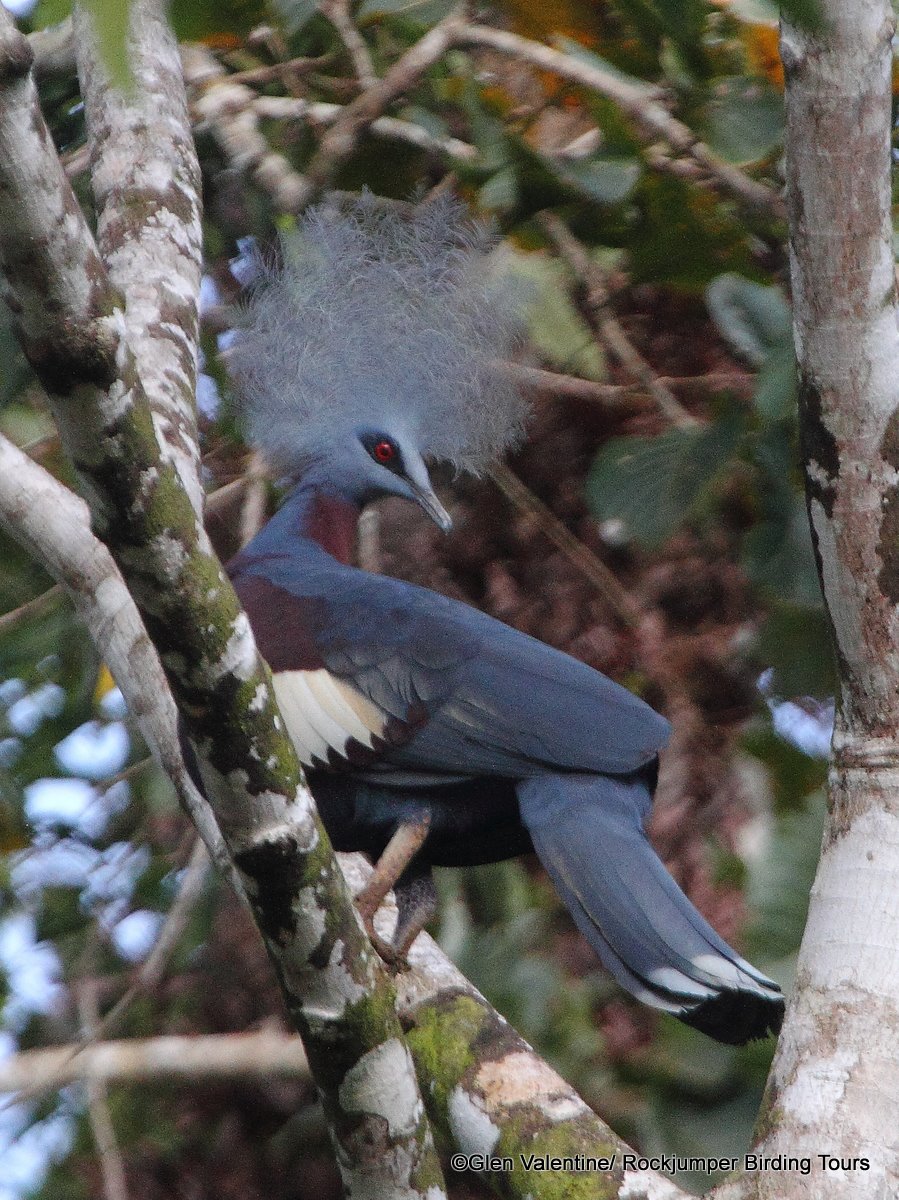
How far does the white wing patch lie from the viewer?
1.89m

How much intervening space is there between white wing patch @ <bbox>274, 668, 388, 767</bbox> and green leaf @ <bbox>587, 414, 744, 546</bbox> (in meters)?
0.70

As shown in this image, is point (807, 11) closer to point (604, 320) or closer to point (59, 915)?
point (604, 320)

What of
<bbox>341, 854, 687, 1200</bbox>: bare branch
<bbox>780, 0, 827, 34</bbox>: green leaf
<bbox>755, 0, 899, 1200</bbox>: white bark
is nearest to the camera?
<bbox>780, 0, 827, 34</bbox>: green leaf

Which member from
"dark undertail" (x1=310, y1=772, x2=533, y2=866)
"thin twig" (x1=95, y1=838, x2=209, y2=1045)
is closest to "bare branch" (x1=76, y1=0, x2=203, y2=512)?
"dark undertail" (x1=310, y1=772, x2=533, y2=866)

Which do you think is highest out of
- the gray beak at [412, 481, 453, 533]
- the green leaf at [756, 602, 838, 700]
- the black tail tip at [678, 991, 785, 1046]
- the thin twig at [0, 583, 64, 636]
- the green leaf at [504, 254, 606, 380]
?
the green leaf at [504, 254, 606, 380]

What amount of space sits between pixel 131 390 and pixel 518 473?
1.81 m

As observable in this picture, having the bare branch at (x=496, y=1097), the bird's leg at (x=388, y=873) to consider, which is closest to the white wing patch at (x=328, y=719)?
the bird's leg at (x=388, y=873)

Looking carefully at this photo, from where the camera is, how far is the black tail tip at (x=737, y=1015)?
151cm

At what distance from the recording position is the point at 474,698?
1.87m

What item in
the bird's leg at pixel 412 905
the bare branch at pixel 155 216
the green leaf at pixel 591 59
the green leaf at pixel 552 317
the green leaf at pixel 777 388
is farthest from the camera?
the green leaf at pixel 552 317

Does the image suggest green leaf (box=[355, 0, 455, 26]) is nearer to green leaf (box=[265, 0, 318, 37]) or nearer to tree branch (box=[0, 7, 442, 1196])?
green leaf (box=[265, 0, 318, 37])

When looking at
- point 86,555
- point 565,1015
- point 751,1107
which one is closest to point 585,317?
point 86,555

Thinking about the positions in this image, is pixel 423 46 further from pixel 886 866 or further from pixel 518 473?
pixel 886 866

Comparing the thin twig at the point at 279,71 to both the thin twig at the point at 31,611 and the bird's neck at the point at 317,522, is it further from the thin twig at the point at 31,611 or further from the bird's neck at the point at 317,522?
the thin twig at the point at 31,611
